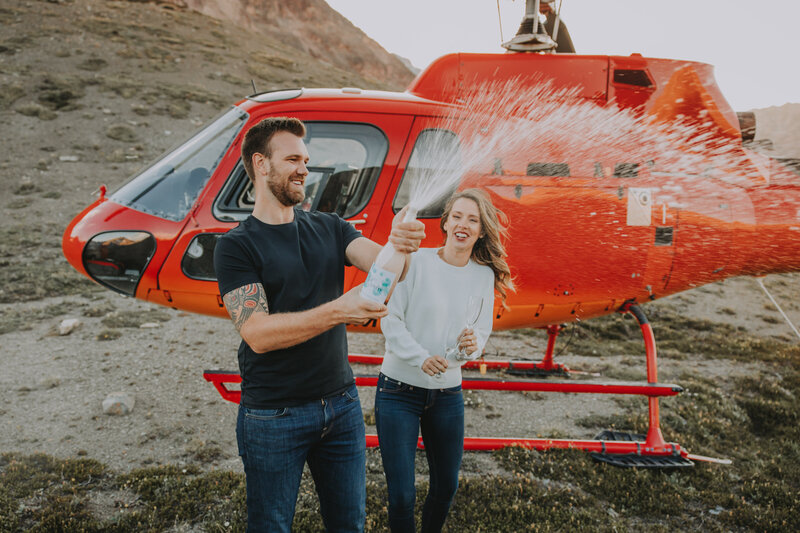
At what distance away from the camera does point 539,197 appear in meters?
4.20

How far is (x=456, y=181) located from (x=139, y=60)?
31395 mm

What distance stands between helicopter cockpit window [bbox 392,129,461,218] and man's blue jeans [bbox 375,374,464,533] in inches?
76.0

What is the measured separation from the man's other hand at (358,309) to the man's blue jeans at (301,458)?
0.59 m

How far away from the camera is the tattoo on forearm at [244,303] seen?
6.43ft

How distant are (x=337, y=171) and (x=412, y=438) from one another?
2.51 metres

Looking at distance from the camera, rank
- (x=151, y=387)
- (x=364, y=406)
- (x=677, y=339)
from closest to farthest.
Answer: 1. (x=364, y=406)
2. (x=151, y=387)
3. (x=677, y=339)

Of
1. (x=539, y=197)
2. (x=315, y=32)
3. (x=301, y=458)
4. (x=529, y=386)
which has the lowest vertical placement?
(x=529, y=386)

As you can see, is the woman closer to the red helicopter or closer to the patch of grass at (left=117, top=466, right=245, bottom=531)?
the red helicopter

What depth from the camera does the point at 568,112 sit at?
182 inches

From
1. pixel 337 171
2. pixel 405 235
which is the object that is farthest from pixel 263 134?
pixel 337 171

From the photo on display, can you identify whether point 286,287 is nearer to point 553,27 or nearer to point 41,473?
point 41,473

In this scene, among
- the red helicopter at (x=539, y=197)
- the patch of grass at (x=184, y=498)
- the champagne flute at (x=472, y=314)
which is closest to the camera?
the champagne flute at (x=472, y=314)

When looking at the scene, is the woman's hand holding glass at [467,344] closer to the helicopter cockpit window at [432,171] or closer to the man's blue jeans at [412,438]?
the man's blue jeans at [412,438]

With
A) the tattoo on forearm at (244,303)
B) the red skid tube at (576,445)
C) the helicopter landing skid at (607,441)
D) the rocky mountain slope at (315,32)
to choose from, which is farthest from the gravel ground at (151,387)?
the rocky mountain slope at (315,32)
